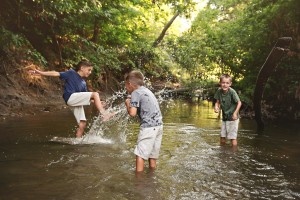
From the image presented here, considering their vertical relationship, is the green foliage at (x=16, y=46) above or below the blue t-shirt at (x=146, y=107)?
above

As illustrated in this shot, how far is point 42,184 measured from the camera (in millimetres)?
4277

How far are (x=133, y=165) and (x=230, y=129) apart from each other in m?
2.82

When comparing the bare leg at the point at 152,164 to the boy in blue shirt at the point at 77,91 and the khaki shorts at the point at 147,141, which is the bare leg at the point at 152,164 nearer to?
the khaki shorts at the point at 147,141

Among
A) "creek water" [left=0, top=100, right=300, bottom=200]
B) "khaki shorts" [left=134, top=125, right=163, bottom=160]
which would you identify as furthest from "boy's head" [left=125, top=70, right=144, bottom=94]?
"creek water" [left=0, top=100, right=300, bottom=200]

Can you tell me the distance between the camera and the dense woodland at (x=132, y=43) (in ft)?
39.1

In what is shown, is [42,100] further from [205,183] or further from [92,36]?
[205,183]

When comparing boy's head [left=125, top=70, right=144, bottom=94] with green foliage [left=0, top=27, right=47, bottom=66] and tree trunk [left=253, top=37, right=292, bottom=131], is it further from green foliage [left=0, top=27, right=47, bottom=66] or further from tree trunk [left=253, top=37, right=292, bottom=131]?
green foliage [left=0, top=27, right=47, bottom=66]

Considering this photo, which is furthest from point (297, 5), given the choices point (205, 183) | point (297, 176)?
Answer: point (205, 183)

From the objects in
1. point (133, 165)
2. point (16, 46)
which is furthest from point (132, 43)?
point (133, 165)

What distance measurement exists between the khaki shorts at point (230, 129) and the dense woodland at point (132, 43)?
5.11m

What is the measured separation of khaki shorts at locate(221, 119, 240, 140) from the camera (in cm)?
734

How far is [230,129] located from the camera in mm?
7391

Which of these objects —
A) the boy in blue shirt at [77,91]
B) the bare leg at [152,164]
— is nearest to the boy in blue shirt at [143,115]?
the bare leg at [152,164]

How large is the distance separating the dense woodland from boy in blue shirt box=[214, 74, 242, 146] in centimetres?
487
